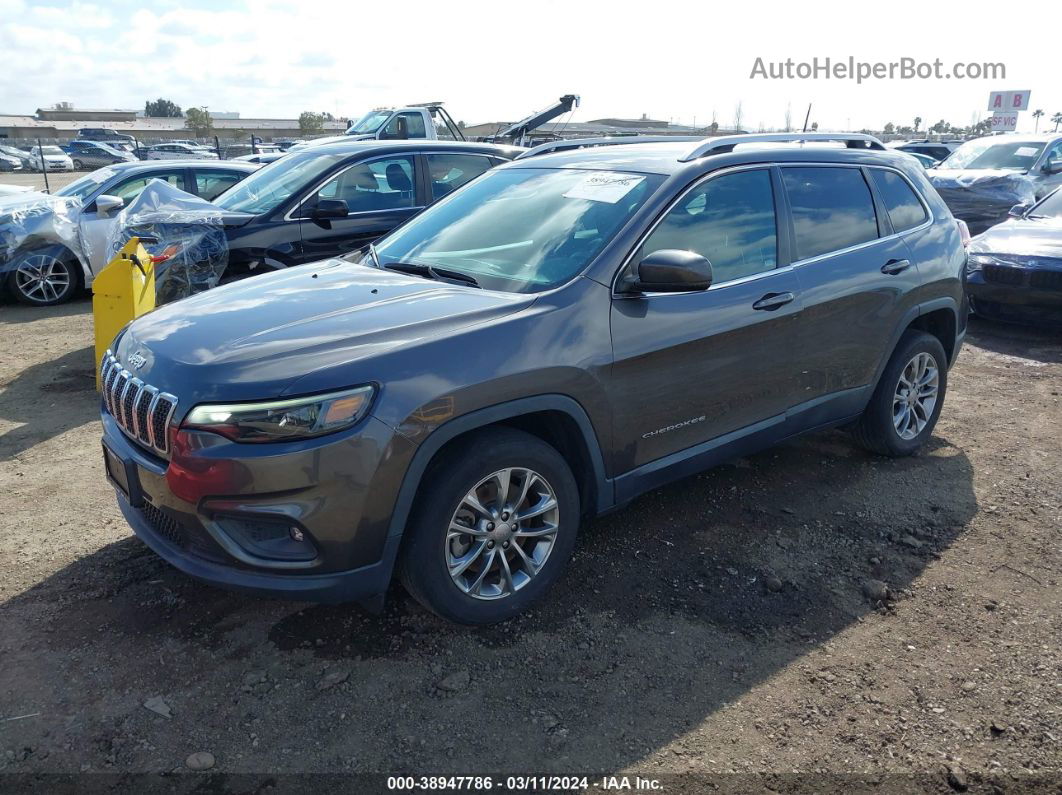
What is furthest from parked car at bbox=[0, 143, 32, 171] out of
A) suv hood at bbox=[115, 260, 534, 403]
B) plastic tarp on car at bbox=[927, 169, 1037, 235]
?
suv hood at bbox=[115, 260, 534, 403]

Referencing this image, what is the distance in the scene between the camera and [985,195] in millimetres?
11922

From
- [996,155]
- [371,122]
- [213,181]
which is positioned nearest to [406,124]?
[371,122]

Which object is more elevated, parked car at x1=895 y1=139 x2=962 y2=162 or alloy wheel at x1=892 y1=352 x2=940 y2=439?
parked car at x1=895 y1=139 x2=962 y2=162

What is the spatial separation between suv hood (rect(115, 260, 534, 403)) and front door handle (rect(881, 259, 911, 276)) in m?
2.33

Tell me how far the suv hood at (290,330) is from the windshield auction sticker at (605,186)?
2.48ft

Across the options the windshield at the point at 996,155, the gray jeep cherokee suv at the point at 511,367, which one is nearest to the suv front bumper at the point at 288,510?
the gray jeep cherokee suv at the point at 511,367

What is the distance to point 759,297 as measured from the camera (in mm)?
3818

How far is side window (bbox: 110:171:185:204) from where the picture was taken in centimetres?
995

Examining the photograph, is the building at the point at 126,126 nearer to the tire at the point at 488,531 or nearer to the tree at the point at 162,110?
the tree at the point at 162,110

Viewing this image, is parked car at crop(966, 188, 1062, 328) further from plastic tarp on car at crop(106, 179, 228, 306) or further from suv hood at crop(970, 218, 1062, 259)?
plastic tarp on car at crop(106, 179, 228, 306)

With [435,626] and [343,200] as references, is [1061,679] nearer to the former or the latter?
[435,626]

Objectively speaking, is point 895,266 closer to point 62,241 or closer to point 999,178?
point 62,241

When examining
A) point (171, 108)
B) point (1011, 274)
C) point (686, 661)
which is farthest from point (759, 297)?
point (171, 108)

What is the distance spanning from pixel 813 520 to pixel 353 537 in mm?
Result: 2507
